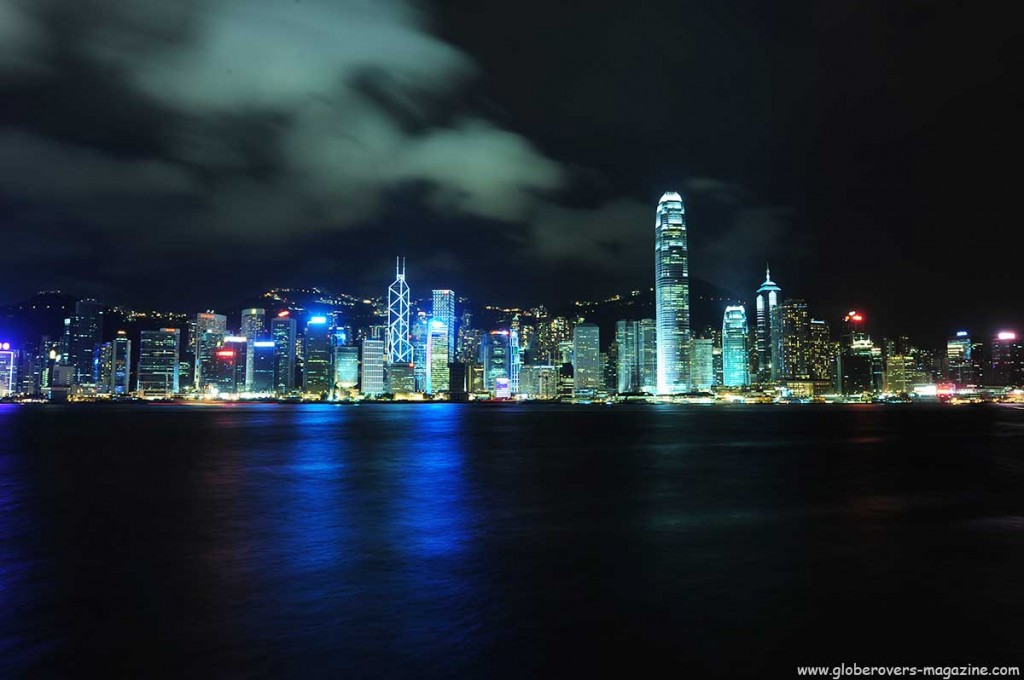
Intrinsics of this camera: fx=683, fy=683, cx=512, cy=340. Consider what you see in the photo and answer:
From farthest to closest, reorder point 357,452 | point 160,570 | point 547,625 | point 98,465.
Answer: point 357,452
point 98,465
point 160,570
point 547,625

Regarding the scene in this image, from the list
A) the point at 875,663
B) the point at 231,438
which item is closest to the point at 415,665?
the point at 875,663

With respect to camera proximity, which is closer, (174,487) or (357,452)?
(174,487)

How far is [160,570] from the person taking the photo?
17.6m

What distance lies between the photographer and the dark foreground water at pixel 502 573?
11773 millimetres

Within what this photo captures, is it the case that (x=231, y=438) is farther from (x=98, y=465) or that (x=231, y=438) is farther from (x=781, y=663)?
(x=781, y=663)

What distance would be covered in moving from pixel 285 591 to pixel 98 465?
125ft

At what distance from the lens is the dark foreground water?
11773 millimetres

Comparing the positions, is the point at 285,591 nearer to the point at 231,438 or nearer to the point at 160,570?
the point at 160,570

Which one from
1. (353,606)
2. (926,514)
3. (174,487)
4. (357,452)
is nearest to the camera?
(353,606)

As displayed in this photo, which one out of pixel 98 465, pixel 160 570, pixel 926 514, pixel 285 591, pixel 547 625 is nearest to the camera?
pixel 547 625

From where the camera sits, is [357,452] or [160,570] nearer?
[160,570]

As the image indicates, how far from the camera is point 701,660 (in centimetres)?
1141

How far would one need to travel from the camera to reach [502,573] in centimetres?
1756

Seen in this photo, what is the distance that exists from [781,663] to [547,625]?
4195 mm
